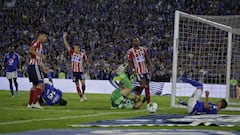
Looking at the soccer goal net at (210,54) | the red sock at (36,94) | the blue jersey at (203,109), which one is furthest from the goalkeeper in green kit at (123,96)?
the soccer goal net at (210,54)

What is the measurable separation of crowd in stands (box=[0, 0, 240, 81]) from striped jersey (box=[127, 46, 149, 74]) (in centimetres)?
1695

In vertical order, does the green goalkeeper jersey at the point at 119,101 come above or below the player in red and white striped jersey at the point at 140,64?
below

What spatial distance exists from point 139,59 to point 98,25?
23.7 metres

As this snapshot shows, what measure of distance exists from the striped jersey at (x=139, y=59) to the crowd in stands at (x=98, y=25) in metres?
16.9

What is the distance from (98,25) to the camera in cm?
3994

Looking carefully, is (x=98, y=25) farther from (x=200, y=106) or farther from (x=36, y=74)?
(x=200, y=106)

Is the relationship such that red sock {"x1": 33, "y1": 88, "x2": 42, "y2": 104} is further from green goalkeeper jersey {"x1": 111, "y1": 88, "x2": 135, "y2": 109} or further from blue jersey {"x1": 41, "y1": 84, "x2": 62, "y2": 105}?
green goalkeeper jersey {"x1": 111, "y1": 88, "x2": 135, "y2": 109}

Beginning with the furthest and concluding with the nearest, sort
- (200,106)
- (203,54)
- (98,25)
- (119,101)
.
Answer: (98,25) < (203,54) < (119,101) < (200,106)

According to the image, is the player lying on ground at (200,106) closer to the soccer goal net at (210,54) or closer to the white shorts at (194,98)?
the white shorts at (194,98)

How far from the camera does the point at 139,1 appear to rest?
4156 centimetres

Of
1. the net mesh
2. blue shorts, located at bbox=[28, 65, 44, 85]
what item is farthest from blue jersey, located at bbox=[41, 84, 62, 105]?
the net mesh

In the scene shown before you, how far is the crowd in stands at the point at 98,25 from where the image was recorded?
3575 centimetres

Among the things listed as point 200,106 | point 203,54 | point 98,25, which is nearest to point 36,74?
point 200,106

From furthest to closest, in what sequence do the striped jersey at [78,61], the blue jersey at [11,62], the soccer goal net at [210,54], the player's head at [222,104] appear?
the blue jersey at [11,62]
the striped jersey at [78,61]
the soccer goal net at [210,54]
the player's head at [222,104]
